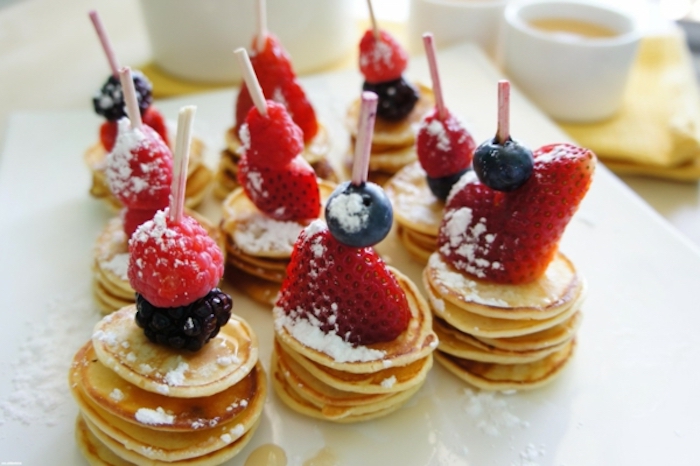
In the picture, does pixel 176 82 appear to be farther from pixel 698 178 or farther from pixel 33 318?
pixel 698 178

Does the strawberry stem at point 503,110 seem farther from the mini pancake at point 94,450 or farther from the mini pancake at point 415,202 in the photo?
the mini pancake at point 94,450

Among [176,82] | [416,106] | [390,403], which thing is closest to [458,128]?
[416,106]

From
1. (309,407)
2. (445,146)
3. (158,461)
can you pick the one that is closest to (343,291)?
(309,407)

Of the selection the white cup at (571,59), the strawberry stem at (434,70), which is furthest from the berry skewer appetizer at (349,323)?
the white cup at (571,59)

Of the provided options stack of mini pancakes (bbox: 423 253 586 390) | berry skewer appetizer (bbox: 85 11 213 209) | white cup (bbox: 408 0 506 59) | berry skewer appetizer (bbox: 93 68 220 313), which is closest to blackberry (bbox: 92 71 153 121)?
berry skewer appetizer (bbox: 85 11 213 209)

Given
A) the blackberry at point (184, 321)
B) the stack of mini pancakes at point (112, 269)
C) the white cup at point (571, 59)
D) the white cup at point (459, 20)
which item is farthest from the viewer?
the white cup at point (459, 20)
